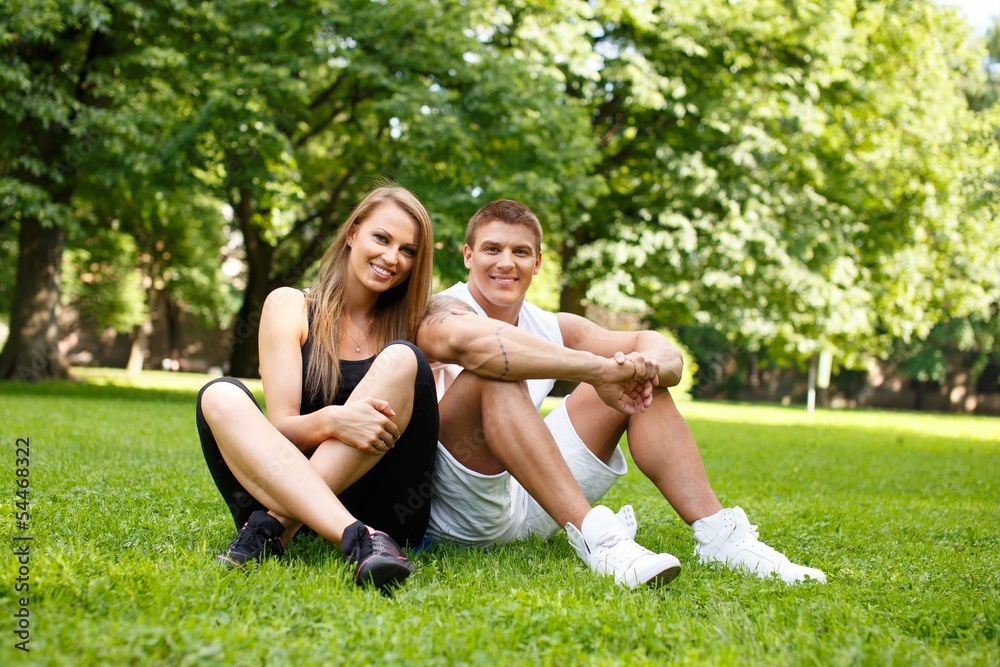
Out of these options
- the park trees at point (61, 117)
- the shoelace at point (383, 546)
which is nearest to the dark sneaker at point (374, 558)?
the shoelace at point (383, 546)

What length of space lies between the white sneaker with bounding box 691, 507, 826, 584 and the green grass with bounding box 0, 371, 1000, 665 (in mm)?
110

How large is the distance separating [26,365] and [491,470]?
1381cm

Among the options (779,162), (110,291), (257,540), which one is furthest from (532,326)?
(110,291)

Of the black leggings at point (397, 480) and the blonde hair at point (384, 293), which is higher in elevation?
the blonde hair at point (384, 293)

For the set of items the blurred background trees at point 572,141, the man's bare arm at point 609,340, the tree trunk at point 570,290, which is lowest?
the man's bare arm at point 609,340

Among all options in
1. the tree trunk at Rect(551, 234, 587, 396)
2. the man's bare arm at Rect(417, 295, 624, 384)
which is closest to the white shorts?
the man's bare arm at Rect(417, 295, 624, 384)

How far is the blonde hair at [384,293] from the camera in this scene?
3.34 m

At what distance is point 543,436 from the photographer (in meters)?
3.11

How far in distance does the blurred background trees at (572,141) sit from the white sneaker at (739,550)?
323 inches

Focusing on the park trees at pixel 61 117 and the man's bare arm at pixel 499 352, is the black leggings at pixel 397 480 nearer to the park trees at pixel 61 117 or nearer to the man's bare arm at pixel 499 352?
the man's bare arm at pixel 499 352

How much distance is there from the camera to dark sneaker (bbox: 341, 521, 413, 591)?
259cm

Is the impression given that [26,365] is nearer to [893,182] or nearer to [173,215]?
[173,215]

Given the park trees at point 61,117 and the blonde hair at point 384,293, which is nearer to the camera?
the blonde hair at point 384,293

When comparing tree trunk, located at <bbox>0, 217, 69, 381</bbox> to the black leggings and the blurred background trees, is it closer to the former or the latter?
the blurred background trees
